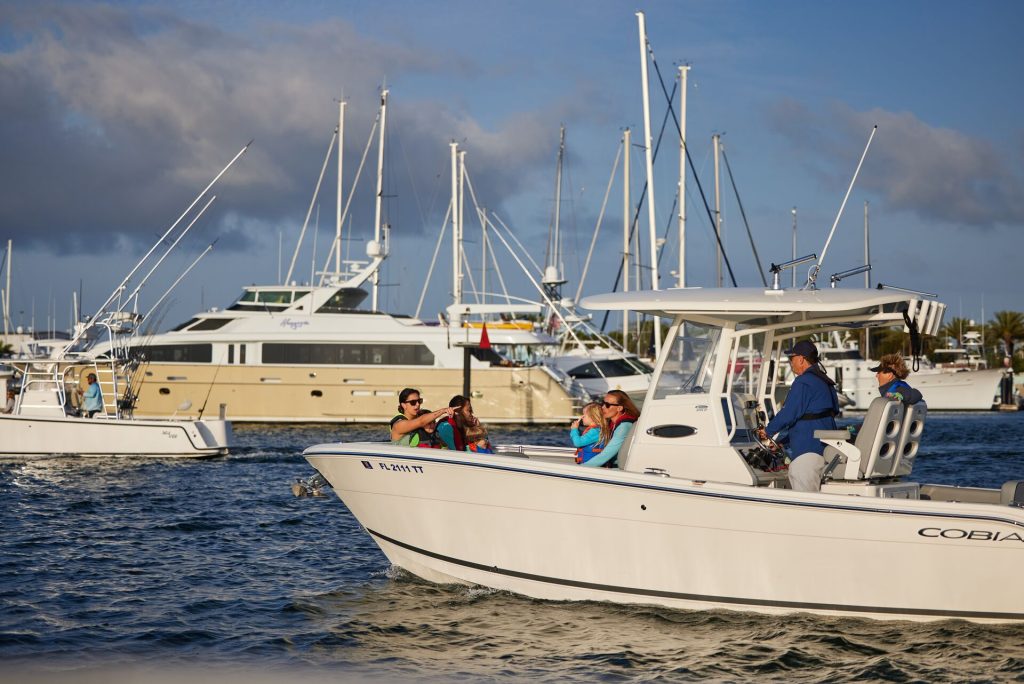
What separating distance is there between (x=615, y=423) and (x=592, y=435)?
26 centimetres

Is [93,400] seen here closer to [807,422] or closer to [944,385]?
[807,422]

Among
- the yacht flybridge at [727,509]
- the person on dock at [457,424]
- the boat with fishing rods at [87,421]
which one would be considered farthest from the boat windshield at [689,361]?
the boat with fishing rods at [87,421]

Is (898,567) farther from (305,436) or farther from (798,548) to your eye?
(305,436)

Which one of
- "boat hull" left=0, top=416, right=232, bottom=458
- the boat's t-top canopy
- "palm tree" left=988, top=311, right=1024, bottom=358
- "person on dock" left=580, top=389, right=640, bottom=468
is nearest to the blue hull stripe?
"person on dock" left=580, top=389, right=640, bottom=468

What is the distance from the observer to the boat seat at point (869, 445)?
898 cm

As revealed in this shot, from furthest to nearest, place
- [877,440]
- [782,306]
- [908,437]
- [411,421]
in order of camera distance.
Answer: [411,421], [908,437], [782,306], [877,440]

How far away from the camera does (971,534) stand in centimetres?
830

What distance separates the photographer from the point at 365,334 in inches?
1645

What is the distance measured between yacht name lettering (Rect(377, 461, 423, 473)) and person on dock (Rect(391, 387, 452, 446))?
0.28 meters

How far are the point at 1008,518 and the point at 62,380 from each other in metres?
21.9

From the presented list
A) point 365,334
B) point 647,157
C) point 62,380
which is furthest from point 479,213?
point 62,380

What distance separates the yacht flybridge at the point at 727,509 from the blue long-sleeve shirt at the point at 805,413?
Answer: 201 mm

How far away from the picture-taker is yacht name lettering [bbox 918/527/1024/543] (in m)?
8.23

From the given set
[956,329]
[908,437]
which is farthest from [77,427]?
[956,329]
